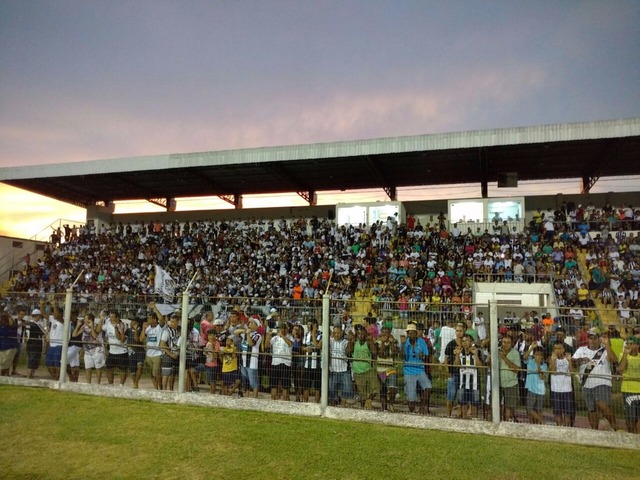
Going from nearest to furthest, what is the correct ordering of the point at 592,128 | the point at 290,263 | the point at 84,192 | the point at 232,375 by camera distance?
the point at 232,375, the point at 592,128, the point at 290,263, the point at 84,192

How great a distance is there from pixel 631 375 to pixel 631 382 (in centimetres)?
10

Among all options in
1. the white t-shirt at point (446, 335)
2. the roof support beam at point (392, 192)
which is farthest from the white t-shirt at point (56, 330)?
the roof support beam at point (392, 192)

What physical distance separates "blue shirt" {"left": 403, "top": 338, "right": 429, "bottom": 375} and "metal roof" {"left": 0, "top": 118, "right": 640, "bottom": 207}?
51.1ft

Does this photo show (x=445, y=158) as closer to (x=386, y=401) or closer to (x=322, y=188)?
(x=322, y=188)

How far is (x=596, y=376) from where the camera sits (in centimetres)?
774

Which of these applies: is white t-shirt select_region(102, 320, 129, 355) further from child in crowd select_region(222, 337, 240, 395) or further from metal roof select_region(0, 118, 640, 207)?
metal roof select_region(0, 118, 640, 207)

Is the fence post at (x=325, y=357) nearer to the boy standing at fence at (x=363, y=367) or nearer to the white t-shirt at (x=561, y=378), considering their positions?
the boy standing at fence at (x=363, y=367)

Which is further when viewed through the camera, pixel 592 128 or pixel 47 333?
pixel 592 128

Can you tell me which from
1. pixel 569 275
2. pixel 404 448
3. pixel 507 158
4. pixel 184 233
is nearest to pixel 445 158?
pixel 507 158

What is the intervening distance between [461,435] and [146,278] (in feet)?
65.3

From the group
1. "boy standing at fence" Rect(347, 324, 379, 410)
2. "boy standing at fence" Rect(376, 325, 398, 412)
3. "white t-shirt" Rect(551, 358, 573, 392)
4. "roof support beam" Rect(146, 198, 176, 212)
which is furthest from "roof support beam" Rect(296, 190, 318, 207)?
"white t-shirt" Rect(551, 358, 573, 392)

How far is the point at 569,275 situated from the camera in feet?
61.8

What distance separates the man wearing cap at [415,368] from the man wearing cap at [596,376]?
2405mm

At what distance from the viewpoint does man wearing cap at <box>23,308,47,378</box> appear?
1159cm
